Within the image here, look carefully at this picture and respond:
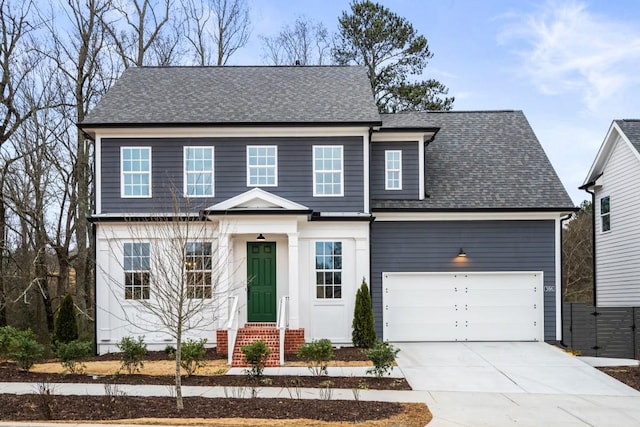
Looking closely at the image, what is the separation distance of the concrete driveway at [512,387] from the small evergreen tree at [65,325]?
28.1 feet

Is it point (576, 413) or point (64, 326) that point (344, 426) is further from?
point (64, 326)

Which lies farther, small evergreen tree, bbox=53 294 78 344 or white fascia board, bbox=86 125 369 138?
white fascia board, bbox=86 125 369 138

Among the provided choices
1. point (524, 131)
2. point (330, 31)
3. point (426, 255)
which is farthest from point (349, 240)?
point (330, 31)

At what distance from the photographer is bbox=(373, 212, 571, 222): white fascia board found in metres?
18.1

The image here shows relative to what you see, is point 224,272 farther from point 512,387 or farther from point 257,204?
point 512,387

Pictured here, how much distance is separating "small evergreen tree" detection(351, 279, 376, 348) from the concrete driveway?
0.96 m

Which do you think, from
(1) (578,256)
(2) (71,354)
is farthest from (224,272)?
(1) (578,256)

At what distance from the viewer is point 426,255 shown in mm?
18203

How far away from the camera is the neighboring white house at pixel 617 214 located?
65.0 ft

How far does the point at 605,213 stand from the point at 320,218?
10775mm

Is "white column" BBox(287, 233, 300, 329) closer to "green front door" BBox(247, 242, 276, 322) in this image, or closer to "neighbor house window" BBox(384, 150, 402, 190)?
"green front door" BBox(247, 242, 276, 322)

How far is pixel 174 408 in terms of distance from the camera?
10.1 m

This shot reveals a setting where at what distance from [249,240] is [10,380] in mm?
6789

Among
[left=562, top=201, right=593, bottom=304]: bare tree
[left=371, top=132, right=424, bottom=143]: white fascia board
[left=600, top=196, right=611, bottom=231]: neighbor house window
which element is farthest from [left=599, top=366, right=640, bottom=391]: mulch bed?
[left=562, top=201, right=593, bottom=304]: bare tree
